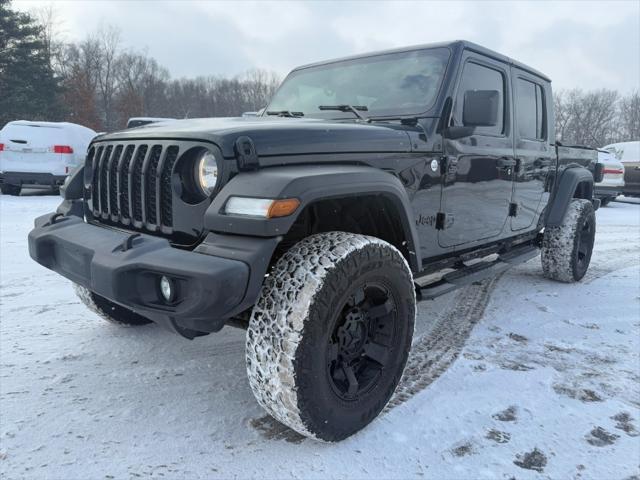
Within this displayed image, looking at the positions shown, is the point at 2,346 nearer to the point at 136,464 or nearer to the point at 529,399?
the point at 136,464

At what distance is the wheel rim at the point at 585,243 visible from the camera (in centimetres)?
513

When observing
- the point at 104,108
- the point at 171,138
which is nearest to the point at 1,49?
the point at 104,108

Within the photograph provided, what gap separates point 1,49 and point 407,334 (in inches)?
1386

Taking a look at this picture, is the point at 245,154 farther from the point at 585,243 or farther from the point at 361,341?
the point at 585,243

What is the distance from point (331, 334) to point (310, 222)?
1.90 feet

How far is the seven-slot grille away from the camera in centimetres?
218

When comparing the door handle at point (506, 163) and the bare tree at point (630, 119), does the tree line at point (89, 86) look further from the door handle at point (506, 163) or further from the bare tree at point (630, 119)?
the bare tree at point (630, 119)

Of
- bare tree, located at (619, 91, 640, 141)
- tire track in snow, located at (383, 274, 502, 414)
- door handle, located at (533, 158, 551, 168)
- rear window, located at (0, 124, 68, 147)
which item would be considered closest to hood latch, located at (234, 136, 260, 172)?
tire track in snow, located at (383, 274, 502, 414)

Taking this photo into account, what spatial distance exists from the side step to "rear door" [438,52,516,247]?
0.74 ft

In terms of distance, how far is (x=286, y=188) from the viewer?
6.22 ft

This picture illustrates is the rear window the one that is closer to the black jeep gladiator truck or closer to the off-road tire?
the off-road tire

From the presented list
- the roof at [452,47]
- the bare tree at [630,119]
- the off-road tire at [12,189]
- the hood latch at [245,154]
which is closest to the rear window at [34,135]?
the off-road tire at [12,189]

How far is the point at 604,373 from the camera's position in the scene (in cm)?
289

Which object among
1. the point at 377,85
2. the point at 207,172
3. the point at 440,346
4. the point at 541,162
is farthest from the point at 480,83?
the point at 207,172
